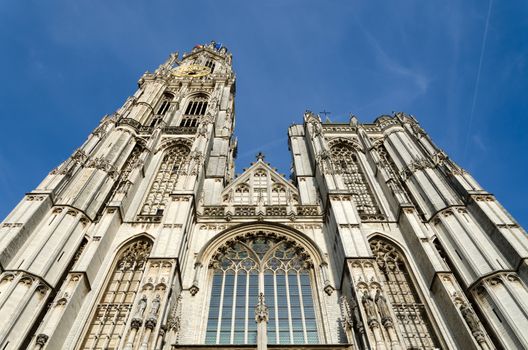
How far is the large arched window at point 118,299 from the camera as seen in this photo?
41.0 feet

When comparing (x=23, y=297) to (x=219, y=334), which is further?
(x=219, y=334)

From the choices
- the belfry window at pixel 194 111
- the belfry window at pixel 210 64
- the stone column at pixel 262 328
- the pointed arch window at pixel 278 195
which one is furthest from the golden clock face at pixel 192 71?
the stone column at pixel 262 328

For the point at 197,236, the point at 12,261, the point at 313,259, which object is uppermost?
the point at 197,236

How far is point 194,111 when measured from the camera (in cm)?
3047

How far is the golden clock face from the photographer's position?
3509 centimetres

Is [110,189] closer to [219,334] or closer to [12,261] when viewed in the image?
[12,261]

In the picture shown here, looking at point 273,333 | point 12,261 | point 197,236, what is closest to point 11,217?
point 12,261

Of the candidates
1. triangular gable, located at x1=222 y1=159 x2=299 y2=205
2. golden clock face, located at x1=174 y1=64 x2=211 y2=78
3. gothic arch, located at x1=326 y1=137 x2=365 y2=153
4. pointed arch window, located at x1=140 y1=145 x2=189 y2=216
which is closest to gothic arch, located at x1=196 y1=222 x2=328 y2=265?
triangular gable, located at x1=222 y1=159 x2=299 y2=205

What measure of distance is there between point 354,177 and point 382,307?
11.1 m

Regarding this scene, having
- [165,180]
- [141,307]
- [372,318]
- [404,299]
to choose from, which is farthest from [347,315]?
[165,180]

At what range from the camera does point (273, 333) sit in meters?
13.0

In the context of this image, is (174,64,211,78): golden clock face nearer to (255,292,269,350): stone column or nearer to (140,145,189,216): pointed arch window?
(140,145,189,216): pointed arch window

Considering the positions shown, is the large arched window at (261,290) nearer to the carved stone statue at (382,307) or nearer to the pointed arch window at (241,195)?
the carved stone statue at (382,307)

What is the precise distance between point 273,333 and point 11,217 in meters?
10.1
